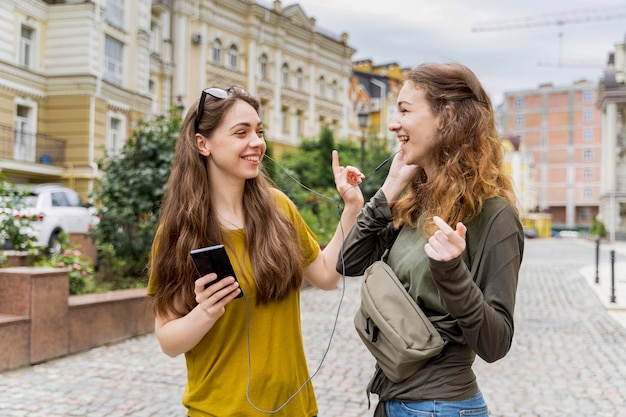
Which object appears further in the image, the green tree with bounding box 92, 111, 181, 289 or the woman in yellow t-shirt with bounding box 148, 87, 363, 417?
the green tree with bounding box 92, 111, 181, 289

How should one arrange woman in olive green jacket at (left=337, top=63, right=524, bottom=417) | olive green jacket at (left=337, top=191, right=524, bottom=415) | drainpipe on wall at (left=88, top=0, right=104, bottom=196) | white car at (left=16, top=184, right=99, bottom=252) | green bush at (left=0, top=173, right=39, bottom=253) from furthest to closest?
drainpipe on wall at (left=88, top=0, right=104, bottom=196) < white car at (left=16, top=184, right=99, bottom=252) < green bush at (left=0, top=173, right=39, bottom=253) < woman in olive green jacket at (left=337, top=63, right=524, bottom=417) < olive green jacket at (left=337, top=191, right=524, bottom=415)

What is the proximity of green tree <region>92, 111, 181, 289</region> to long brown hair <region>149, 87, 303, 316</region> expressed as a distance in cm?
834

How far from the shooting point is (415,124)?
2.05 meters

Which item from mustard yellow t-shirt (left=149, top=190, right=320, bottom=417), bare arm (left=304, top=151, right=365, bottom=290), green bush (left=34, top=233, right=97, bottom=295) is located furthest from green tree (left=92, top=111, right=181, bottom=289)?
mustard yellow t-shirt (left=149, top=190, right=320, bottom=417)

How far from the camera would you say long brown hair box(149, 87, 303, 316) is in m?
2.29

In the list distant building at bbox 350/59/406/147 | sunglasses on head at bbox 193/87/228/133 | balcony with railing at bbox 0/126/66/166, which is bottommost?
sunglasses on head at bbox 193/87/228/133

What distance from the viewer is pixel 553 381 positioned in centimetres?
652

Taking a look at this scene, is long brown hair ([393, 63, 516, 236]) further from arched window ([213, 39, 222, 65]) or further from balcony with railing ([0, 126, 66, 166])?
arched window ([213, 39, 222, 65])

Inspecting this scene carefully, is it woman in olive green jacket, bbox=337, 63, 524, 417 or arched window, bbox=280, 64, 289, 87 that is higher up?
arched window, bbox=280, 64, 289, 87

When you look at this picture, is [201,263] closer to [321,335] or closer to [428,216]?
[428,216]

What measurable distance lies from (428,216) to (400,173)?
12.2 inches

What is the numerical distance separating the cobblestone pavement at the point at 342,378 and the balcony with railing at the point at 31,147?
57.8 ft

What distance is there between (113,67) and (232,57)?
9985 millimetres

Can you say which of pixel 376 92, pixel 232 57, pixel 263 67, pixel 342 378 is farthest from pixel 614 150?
pixel 342 378
